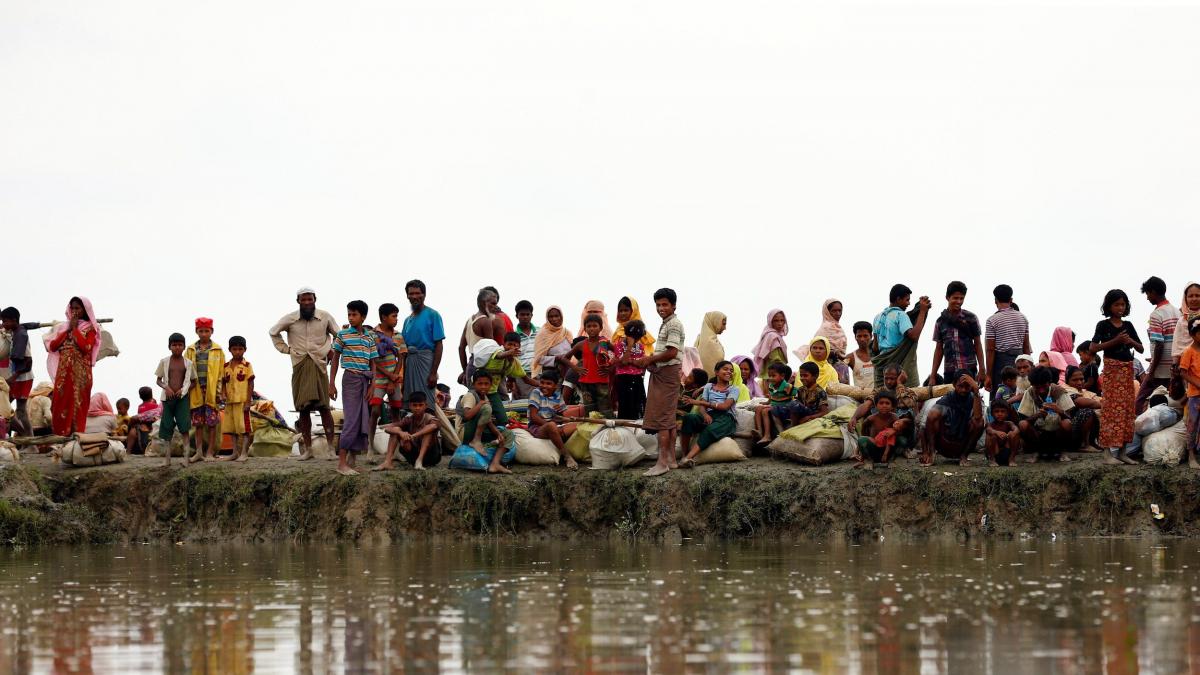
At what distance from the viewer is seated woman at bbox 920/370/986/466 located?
16.1 meters

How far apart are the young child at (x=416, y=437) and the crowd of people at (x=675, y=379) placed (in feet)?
0.07

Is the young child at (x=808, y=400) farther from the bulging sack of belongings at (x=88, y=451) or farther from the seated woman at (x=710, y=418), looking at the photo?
the bulging sack of belongings at (x=88, y=451)

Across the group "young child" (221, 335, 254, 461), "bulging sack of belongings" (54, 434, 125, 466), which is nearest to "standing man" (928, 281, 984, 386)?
"young child" (221, 335, 254, 461)

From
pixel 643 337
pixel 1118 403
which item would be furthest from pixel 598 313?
pixel 1118 403

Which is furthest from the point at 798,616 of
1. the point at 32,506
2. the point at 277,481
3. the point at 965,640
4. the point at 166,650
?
the point at 32,506

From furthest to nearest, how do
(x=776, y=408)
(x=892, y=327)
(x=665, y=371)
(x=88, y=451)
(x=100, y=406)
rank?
(x=100, y=406), (x=88, y=451), (x=892, y=327), (x=776, y=408), (x=665, y=371)

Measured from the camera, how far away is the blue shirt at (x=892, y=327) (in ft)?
57.2

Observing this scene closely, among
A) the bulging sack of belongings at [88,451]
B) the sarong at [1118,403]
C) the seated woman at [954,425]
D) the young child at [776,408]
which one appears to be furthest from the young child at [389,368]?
the sarong at [1118,403]

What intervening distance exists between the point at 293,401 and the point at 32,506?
9.79 feet

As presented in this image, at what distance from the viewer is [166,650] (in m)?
8.66

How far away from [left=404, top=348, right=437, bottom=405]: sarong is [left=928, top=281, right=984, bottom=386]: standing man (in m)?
5.44

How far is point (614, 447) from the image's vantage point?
1684 centimetres

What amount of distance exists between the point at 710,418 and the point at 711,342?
63.2 inches

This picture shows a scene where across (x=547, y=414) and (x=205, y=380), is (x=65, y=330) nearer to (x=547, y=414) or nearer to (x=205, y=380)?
(x=205, y=380)
